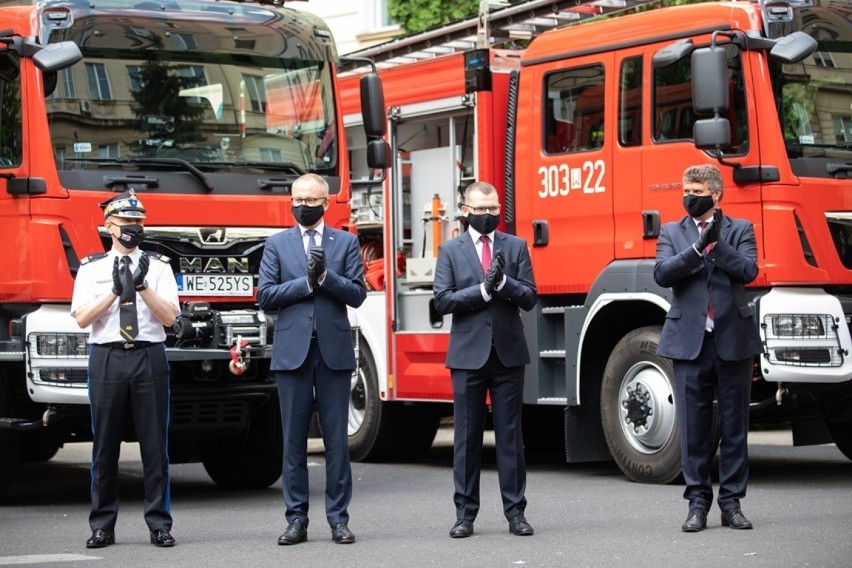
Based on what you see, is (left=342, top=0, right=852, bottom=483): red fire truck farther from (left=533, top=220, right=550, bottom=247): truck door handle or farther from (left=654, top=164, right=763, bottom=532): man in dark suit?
(left=654, top=164, right=763, bottom=532): man in dark suit

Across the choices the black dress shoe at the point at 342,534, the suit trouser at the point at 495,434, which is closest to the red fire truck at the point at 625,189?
the suit trouser at the point at 495,434

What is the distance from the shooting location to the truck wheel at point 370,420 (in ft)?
48.7

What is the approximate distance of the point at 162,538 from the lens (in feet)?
31.8

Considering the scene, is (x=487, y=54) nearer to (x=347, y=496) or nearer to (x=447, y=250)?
(x=447, y=250)

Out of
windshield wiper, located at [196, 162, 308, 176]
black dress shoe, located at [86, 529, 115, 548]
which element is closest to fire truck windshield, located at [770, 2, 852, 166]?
windshield wiper, located at [196, 162, 308, 176]

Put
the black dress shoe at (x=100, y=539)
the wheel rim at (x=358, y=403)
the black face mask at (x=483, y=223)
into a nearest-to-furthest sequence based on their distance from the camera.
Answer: the black dress shoe at (x=100, y=539), the black face mask at (x=483, y=223), the wheel rim at (x=358, y=403)

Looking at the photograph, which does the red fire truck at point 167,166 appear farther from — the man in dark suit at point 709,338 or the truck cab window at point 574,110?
the man in dark suit at point 709,338

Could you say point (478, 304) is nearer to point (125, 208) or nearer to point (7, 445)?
point (125, 208)

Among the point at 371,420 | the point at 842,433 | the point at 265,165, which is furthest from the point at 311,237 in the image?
the point at 842,433

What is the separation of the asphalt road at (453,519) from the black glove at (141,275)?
4.57ft

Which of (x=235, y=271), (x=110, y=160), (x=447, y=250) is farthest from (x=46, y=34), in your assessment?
(x=447, y=250)

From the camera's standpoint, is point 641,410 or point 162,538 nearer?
point 162,538

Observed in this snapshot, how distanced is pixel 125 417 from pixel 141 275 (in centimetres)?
83

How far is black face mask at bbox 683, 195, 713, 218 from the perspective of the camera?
9.82 m
